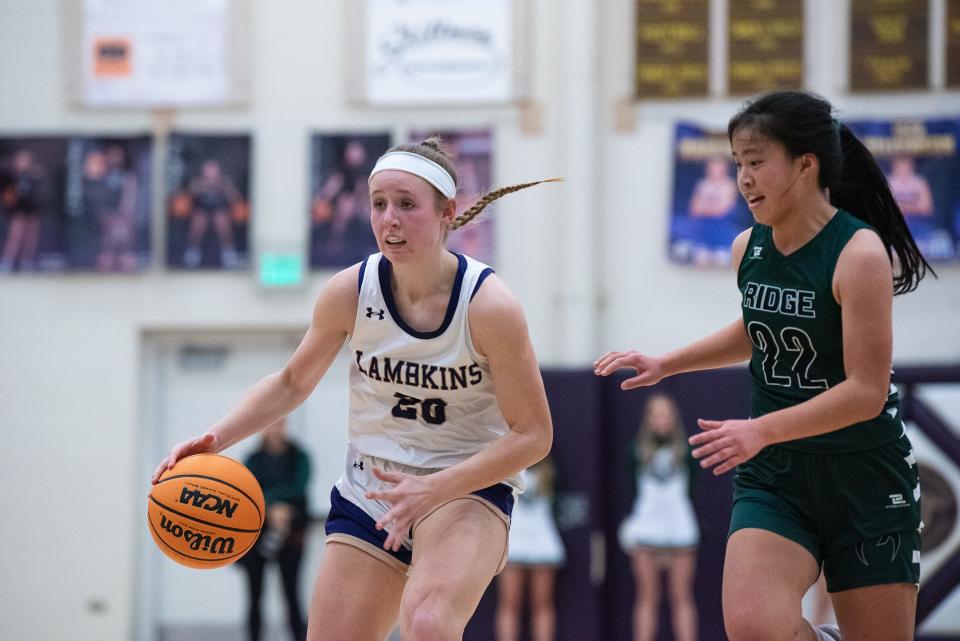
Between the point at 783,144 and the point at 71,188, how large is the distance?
8.46 m

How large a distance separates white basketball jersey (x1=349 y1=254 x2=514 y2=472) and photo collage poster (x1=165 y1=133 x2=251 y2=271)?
272 inches

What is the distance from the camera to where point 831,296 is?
3262 millimetres

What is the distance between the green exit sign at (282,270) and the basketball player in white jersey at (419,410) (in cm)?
658

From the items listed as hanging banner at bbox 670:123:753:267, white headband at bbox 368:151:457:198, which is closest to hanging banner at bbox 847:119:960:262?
hanging banner at bbox 670:123:753:267

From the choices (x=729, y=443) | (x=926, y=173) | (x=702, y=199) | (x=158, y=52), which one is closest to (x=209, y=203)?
(x=158, y=52)

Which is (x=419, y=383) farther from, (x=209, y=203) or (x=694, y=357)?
(x=209, y=203)

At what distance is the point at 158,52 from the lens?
1036 centimetres

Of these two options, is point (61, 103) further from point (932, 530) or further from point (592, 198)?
point (932, 530)

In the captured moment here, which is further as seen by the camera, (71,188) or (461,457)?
(71,188)

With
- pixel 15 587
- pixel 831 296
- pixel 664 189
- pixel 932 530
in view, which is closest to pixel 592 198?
pixel 664 189

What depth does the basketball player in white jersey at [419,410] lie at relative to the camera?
3338mm

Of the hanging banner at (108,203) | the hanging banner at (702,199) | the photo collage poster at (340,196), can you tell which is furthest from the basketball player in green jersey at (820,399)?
the hanging banner at (108,203)

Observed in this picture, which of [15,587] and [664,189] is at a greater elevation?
[664,189]

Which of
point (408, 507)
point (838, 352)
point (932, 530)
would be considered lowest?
point (932, 530)
